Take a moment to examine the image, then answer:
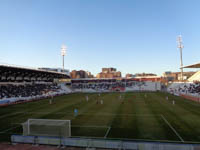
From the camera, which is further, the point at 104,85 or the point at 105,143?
the point at 104,85

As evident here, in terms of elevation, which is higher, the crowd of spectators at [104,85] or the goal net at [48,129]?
the crowd of spectators at [104,85]

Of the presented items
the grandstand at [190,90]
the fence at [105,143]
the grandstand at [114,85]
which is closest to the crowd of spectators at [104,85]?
the grandstand at [114,85]

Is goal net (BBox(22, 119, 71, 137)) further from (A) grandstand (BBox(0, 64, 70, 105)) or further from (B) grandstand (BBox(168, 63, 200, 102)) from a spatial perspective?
(B) grandstand (BBox(168, 63, 200, 102))

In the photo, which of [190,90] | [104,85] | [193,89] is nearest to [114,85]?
[104,85]

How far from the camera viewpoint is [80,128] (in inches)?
621

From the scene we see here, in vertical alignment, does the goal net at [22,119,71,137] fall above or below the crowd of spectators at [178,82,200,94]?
below

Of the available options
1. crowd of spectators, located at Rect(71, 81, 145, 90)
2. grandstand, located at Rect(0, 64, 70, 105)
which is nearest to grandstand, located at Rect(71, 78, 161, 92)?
crowd of spectators, located at Rect(71, 81, 145, 90)

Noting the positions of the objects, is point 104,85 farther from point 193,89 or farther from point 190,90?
point 193,89

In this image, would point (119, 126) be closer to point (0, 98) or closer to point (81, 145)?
point (81, 145)

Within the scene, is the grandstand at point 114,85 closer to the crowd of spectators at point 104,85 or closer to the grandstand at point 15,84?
the crowd of spectators at point 104,85

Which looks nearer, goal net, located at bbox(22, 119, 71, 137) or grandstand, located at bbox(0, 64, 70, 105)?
goal net, located at bbox(22, 119, 71, 137)

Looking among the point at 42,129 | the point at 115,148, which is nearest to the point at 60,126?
the point at 42,129

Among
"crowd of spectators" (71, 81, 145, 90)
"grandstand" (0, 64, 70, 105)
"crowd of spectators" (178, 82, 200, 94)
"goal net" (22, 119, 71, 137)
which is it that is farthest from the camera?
Result: "crowd of spectators" (71, 81, 145, 90)

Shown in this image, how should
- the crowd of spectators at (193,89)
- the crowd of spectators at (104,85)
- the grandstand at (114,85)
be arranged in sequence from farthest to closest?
1. the crowd of spectators at (104,85)
2. the grandstand at (114,85)
3. the crowd of spectators at (193,89)
